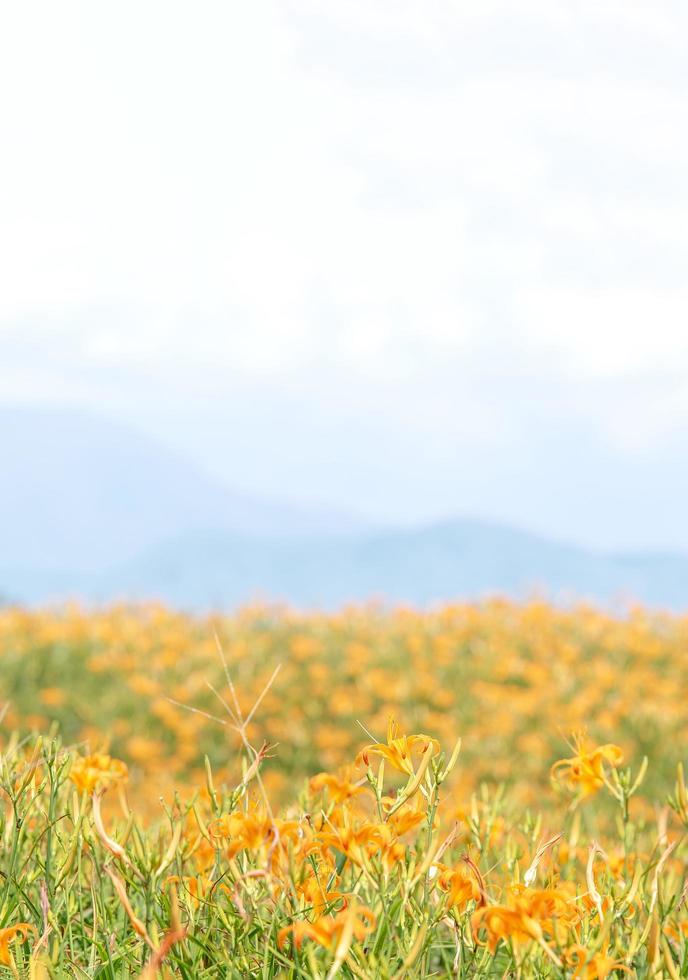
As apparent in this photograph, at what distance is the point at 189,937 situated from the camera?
1.54 m

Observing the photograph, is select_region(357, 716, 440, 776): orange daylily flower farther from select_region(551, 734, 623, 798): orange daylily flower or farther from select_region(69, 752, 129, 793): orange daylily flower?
select_region(69, 752, 129, 793): orange daylily flower

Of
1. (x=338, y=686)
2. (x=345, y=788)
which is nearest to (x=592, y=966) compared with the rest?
(x=345, y=788)

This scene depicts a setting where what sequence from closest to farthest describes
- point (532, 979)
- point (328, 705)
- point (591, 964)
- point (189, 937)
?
1. point (591, 964)
2. point (532, 979)
3. point (189, 937)
4. point (328, 705)

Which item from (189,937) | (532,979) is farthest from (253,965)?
(532,979)

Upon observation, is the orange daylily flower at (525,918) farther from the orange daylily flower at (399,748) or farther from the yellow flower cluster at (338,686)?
the yellow flower cluster at (338,686)

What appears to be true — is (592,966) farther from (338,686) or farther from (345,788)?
(338,686)

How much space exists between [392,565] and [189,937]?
551 ft

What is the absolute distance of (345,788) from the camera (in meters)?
1.75

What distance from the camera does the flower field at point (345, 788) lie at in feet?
5.01

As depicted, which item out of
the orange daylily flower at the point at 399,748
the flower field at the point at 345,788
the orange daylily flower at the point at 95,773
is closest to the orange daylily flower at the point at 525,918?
the flower field at the point at 345,788

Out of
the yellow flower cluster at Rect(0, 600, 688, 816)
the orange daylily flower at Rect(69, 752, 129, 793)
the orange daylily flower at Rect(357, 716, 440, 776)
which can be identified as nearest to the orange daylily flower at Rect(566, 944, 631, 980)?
the orange daylily flower at Rect(357, 716, 440, 776)

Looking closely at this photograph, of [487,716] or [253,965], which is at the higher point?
[253,965]

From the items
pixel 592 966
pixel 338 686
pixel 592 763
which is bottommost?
pixel 338 686

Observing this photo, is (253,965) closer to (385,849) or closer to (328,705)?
(385,849)
